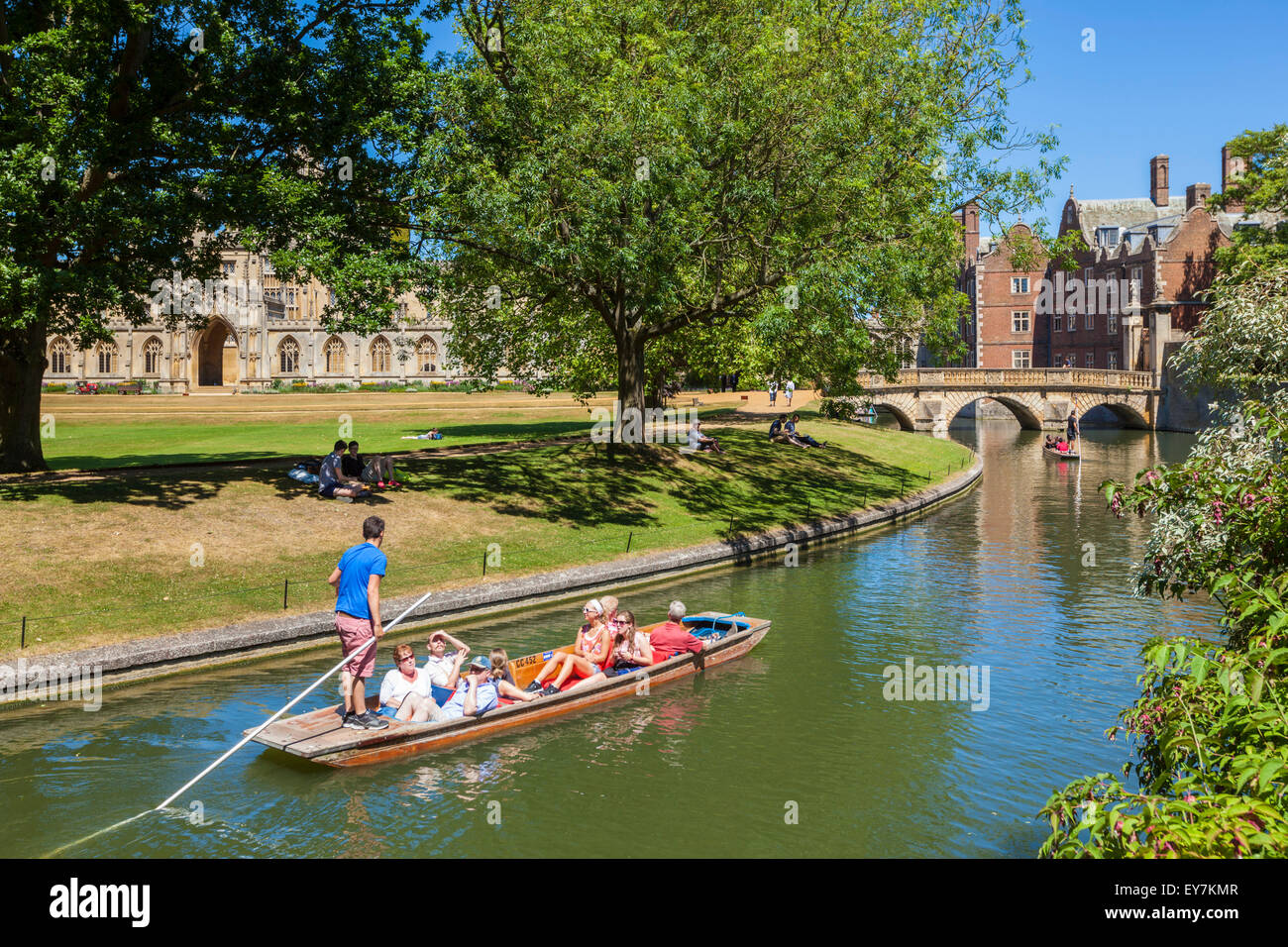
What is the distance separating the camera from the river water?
30.1ft

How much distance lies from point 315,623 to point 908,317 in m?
19.0

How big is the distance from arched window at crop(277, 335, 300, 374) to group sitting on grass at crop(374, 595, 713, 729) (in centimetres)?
7245

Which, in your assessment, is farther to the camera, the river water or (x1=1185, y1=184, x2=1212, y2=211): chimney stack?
(x1=1185, y1=184, x2=1212, y2=211): chimney stack

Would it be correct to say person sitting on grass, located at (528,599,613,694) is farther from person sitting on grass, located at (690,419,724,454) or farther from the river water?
person sitting on grass, located at (690,419,724,454)

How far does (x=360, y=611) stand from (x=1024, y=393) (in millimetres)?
62229

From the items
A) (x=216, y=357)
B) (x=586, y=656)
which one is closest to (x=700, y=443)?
(x=586, y=656)

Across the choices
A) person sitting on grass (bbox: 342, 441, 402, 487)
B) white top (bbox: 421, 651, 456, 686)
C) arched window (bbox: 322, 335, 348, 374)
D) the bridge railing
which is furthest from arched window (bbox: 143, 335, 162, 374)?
white top (bbox: 421, 651, 456, 686)

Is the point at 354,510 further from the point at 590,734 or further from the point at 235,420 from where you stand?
the point at 235,420

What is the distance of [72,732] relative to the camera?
11.6 meters

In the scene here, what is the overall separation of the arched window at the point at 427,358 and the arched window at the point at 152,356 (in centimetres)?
2178

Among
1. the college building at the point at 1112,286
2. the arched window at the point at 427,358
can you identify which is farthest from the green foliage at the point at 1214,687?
the arched window at the point at 427,358

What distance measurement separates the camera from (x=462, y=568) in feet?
62.3

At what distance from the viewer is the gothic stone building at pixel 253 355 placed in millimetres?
79000

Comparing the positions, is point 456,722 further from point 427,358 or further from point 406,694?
point 427,358
